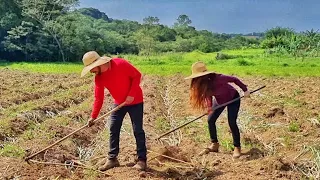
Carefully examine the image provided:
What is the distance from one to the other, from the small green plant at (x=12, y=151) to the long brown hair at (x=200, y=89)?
283cm

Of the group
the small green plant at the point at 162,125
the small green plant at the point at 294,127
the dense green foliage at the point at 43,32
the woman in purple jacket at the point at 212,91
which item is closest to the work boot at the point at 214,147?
the woman in purple jacket at the point at 212,91

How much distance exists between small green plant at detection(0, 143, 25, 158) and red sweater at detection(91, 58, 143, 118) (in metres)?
2.01

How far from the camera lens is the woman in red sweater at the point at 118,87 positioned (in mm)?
6691

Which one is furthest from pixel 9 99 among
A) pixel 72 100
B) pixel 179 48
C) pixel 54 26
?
pixel 179 48

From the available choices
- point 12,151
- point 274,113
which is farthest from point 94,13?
point 12,151

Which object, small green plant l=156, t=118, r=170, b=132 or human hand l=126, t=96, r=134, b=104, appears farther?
small green plant l=156, t=118, r=170, b=132

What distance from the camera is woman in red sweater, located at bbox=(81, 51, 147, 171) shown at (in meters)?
6.69

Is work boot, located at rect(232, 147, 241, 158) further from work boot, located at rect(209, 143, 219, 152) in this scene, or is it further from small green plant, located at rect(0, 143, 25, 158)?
small green plant, located at rect(0, 143, 25, 158)

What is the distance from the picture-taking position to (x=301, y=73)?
2862 cm

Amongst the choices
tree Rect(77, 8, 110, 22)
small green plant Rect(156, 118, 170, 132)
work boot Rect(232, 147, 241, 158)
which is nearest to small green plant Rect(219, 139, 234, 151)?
work boot Rect(232, 147, 241, 158)

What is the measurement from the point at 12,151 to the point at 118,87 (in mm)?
2495

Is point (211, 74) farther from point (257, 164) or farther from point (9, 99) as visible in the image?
point (9, 99)

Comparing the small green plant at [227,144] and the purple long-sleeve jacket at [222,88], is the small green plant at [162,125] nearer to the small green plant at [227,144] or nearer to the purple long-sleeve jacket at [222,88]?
the small green plant at [227,144]

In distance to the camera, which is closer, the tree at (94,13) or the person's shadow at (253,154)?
the person's shadow at (253,154)
